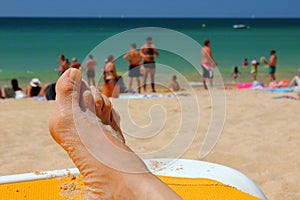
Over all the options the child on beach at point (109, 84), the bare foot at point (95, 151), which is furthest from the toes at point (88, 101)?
the child on beach at point (109, 84)

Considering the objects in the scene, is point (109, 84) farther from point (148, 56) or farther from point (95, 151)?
point (95, 151)

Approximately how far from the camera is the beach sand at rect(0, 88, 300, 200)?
3.46 meters

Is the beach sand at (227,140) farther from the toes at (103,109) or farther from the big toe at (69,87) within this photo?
the big toe at (69,87)

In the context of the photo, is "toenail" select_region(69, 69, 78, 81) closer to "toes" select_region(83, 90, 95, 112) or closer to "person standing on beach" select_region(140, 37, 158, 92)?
"toes" select_region(83, 90, 95, 112)

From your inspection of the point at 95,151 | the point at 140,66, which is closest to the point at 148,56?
the point at 140,66

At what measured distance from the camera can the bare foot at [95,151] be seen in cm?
182

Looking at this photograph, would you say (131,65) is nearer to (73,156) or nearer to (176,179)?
(176,179)

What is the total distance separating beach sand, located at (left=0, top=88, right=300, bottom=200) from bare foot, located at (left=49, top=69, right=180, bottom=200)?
1.42 meters

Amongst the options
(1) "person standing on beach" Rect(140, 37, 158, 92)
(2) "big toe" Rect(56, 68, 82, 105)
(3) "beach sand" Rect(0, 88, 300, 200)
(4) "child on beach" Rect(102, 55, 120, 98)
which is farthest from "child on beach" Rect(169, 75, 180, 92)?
(2) "big toe" Rect(56, 68, 82, 105)

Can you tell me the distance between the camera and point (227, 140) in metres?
4.46

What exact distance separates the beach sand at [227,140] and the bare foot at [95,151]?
55.8 inches

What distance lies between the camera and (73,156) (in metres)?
1.92

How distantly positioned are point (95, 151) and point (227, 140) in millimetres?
2794

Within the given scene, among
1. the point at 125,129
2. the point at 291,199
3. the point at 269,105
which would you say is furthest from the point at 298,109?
the point at 291,199
